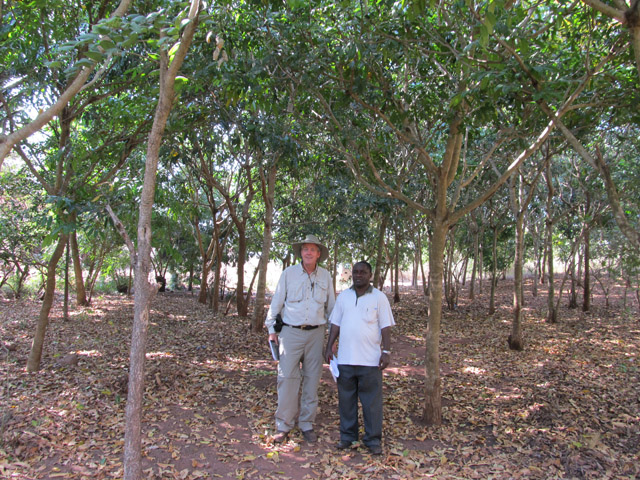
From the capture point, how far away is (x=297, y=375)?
4586 mm

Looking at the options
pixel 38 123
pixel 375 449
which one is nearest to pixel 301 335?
pixel 375 449

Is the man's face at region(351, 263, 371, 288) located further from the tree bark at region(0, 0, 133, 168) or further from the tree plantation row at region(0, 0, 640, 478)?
the tree bark at region(0, 0, 133, 168)

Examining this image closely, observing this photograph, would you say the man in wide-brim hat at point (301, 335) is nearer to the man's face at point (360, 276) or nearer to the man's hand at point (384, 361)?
the man's face at point (360, 276)

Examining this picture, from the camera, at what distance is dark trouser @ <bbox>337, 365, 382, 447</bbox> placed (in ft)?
14.0

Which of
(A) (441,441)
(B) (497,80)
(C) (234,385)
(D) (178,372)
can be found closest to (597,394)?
(A) (441,441)

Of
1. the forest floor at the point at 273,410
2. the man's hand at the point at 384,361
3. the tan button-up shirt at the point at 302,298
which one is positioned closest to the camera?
the forest floor at the point at 273,410

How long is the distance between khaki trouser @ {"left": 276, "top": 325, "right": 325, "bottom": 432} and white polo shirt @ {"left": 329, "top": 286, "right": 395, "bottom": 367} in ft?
1.25

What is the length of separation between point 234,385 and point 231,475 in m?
2.42

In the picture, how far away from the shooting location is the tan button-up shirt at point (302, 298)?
4.65 m

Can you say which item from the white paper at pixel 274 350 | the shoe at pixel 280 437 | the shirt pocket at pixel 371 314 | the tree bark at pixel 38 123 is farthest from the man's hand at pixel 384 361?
the tree bark at pixel 38 123

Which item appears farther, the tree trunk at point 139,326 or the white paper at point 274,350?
the white paper at point 274,350

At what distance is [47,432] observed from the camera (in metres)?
4.25

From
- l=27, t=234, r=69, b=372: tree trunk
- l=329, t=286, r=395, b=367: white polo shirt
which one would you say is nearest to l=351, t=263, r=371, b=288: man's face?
l=329, t=286, r=395, b=367: white polo shirt

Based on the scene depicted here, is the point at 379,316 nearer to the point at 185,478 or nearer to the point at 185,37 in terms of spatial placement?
the point at 185,478
